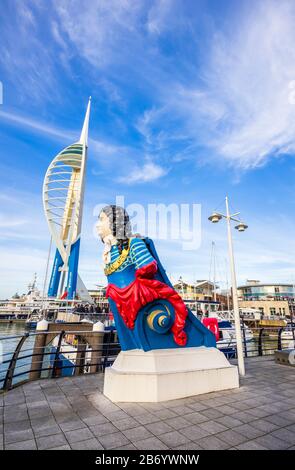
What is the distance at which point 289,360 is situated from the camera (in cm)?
803

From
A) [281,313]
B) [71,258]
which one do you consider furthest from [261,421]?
[281,313]

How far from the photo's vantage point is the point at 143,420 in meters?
3.89

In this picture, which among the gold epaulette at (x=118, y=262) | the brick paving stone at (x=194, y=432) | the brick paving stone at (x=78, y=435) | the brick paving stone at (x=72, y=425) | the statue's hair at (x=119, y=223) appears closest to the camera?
the brick paving stone at (x=78, y=435)

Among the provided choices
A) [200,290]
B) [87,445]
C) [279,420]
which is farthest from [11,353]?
[200,290]

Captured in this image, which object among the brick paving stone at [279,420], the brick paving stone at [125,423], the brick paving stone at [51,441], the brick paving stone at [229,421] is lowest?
the brick paving stone at [51,441]

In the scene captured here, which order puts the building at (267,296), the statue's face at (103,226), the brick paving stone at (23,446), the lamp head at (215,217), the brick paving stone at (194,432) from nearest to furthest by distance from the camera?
the brick paving stone at (23,446)
the brick paving stone at (194,432)
the statue's face at (103,226)
the lamp head at (215,217)
the building at (267,296)

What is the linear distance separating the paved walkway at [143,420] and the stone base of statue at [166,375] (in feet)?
0.63

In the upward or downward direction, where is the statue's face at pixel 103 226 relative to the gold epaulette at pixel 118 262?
upward

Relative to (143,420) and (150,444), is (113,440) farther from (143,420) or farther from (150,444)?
(143,420)

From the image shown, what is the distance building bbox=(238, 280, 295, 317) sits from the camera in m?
55.5

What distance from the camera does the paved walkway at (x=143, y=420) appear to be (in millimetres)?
3242

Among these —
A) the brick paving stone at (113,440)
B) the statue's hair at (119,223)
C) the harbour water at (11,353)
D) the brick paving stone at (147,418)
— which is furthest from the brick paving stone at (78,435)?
the statue's hair at (119,223)

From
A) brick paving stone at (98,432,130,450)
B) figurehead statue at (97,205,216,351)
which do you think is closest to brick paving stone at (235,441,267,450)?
brick paving stone at (98,432,130,450)

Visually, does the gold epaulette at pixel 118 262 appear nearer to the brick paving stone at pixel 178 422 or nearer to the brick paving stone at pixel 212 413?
the brick paving stone at pixel 178 422
